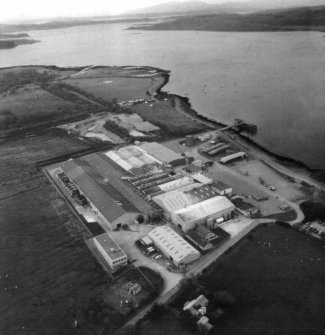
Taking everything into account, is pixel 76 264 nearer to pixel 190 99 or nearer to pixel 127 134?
pixel 127 134

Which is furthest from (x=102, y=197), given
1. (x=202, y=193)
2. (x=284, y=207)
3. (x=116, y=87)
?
(x=116, y=87)

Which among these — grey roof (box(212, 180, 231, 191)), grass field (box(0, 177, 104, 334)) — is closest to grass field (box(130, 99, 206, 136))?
grey roof (box(212, 180, 231, 191))

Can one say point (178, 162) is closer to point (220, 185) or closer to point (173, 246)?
point (220, 185)

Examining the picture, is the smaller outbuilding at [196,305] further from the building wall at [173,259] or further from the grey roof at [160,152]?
the grey roof at [160,152]

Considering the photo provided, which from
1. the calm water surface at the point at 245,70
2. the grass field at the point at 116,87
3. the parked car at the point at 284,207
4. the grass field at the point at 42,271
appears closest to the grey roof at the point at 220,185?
the parked car at the point at 284,207

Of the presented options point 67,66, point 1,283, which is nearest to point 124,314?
point 1,283
